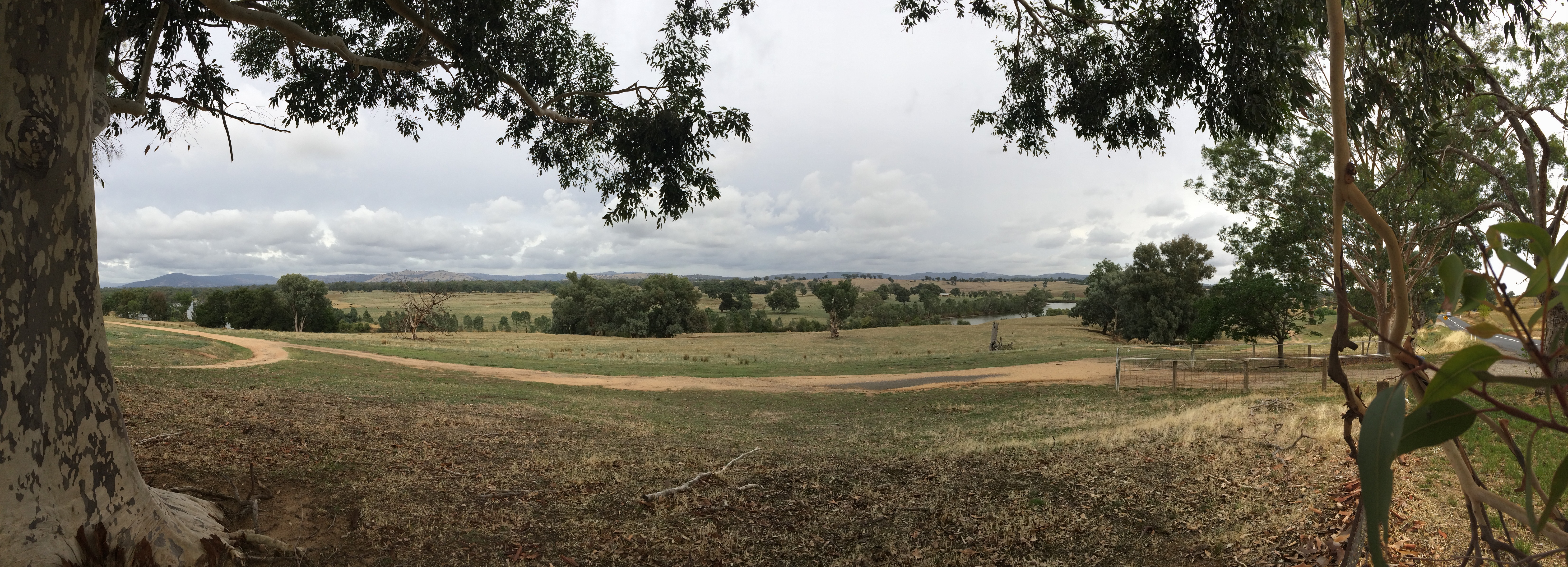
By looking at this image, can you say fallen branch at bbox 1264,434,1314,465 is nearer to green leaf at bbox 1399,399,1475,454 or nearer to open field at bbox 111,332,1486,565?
open field at bbox 111,332,1486,565

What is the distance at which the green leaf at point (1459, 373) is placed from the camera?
22.6 inches

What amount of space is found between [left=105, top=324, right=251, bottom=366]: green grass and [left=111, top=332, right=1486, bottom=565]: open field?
6.56 m

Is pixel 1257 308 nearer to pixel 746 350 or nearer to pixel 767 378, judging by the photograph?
pixel 767 378

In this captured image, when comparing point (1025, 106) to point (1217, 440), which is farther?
point (1025, 106)

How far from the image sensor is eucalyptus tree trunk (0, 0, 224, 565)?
341 cm

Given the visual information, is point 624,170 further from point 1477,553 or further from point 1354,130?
point 1477,553

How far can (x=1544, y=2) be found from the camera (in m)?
5.86

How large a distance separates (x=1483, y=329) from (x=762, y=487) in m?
6.05

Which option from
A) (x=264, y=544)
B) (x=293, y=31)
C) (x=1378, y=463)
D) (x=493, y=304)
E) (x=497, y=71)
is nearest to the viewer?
(x=1378, y=463)

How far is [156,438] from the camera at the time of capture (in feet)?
20.5

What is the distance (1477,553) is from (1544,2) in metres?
7.37

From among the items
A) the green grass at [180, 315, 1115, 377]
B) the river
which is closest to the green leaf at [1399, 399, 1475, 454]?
the green grass at [180, 315, 1115, 377]

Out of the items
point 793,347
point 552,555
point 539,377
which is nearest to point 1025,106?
point 552,555

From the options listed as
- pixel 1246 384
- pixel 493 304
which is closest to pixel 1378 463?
pixel 1246 384
